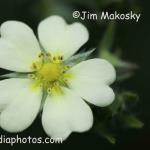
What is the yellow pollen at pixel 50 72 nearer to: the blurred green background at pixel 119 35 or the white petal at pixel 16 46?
the white petal at pixel 16 46

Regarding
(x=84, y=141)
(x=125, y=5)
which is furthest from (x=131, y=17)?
(x=84, y=141)

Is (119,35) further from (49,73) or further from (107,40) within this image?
(49,73)

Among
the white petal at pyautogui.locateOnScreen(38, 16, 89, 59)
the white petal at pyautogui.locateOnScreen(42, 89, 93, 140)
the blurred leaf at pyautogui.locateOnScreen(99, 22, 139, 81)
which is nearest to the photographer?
the white petal at pyautogui.locateOnScreen(42, 89, 93, 140)

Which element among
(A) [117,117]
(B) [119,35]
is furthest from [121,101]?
(B) [119,35]

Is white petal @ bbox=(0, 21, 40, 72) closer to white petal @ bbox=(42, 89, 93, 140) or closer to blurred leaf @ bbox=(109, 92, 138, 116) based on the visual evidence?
white petal @ bbox=(42, 89, 93, 140)

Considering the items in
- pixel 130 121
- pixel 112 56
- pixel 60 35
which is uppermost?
pixel 60 35

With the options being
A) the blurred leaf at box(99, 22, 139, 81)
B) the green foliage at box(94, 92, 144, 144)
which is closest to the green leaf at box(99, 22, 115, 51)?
the blurred leaf at box(99, 22, 139, 81)

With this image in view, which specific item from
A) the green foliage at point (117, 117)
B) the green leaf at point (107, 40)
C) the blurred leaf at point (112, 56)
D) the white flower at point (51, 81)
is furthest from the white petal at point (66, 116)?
the green leaf at point (107, 40)
